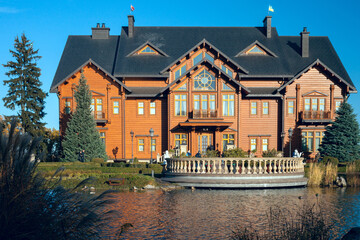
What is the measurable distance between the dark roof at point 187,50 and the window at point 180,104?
10.7ft

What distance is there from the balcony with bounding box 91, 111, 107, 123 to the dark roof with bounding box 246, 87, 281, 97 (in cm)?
1496

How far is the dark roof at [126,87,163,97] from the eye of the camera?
38.6m

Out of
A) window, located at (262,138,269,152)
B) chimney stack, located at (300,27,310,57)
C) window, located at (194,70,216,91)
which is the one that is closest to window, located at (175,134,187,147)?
window, located at (194,70,216,91)

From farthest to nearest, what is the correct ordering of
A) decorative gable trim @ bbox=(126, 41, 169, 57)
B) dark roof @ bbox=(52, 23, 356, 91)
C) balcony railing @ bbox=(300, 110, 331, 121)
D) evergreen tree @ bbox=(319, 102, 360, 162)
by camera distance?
decorative gable trim @ bbox=(126, 41, 169, 57)
dark roof @ bbox=(52, 23, 356, 91)
balcony railing @ bbox=(300, 110, 331, 121)
evergreen tree @ bbox=(319, 102, 360, 162)

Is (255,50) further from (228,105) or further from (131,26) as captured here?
(131,26)

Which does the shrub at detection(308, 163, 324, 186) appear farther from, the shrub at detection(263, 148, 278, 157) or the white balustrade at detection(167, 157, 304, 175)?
the shrub at detection(263, 148, 278, 157)

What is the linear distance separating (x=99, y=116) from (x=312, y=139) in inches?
874

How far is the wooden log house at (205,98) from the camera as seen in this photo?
37.6 metres

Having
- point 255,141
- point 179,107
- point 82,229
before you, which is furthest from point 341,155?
point 82,229

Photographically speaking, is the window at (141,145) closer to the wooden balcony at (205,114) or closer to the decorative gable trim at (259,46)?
the wooden balcony at (205,114)

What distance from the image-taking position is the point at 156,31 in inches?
1786

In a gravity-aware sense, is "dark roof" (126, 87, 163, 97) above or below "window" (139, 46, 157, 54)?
below

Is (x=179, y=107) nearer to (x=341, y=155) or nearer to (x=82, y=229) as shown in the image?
(x=341, y=155)

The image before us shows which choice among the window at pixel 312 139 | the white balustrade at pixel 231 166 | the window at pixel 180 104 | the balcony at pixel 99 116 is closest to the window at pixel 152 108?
the window at pixel 180 104
